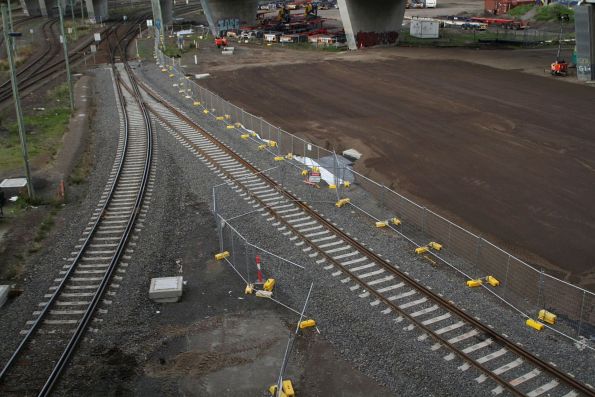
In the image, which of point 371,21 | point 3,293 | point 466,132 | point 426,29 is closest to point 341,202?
point 3,293

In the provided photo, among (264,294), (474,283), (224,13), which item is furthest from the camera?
(224,13)

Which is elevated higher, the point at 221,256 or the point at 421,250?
the point at 221,256

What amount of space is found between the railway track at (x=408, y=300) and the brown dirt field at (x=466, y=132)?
486cm

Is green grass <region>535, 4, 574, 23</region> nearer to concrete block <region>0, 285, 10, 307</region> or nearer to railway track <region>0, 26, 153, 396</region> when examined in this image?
railway track <region>0, 26, 153, 396</region>

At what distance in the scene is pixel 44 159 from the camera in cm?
2611

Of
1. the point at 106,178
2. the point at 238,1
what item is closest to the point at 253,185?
the point at 106,178

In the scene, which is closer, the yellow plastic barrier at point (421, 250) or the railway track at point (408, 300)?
the railway track at point (408, 300)

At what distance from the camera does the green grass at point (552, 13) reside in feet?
264

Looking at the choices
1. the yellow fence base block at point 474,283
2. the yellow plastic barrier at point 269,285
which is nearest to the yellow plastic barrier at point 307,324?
the yellow plastic barrier at point 269,285

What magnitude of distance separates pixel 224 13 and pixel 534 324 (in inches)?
2745

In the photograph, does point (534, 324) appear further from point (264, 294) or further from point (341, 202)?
point (341, 202)

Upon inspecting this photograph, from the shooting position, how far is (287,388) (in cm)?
1093

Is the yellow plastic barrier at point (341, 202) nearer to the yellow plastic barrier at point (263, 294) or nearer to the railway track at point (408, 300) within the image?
the railway track at point (408, 300)

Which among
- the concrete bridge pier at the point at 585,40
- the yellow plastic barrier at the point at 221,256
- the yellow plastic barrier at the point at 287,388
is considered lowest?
the yellow plastic barrier at the point at 287,388
